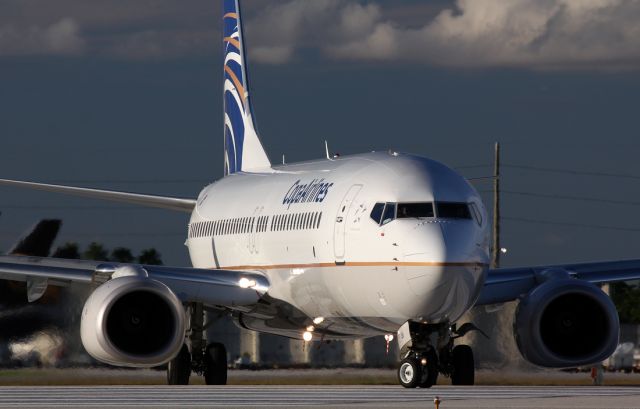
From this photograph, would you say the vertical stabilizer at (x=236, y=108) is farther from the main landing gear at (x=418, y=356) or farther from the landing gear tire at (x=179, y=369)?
the main landing gear at (x=418, y=356)

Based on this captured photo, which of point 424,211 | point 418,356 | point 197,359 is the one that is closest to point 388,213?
point 424,211

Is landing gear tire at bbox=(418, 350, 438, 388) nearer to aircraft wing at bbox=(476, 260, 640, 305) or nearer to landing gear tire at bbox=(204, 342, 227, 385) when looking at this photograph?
aircraft wing at bbox=(476, 260, 640, 305)

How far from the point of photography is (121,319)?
99.5 feet

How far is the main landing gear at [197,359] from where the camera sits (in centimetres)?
3356

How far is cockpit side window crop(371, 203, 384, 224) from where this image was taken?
27.6 meters

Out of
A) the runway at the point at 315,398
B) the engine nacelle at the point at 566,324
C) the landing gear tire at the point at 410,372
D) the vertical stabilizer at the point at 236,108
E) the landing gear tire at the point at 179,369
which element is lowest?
the runway at the point at 315,398

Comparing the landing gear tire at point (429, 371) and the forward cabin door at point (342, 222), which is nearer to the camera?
the landing gear tire at point (429, 371)

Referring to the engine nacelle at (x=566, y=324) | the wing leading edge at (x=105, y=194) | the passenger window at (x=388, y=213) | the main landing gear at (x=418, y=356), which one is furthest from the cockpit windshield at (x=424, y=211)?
the wing leading edge at (x=105, y=194)

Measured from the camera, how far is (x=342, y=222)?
28.9 metres

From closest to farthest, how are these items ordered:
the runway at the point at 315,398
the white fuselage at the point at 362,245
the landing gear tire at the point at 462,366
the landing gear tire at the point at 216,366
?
the runway at the point at 315,398 → the white fuselage at the point at 362,245 → the landing gear tire at the point at 462,366 → the landing gear tire at the point at 216,366

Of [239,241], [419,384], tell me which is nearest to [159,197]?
[239,241]

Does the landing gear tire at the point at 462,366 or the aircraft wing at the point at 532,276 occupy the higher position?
the aircraft wing at the point at 532,276

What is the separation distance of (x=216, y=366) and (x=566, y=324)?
24.2 ft

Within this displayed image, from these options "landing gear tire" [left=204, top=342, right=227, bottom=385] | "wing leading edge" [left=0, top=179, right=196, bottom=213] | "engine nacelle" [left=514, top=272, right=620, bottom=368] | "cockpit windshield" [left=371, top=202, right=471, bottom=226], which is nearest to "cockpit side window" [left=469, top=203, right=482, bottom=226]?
"cockpit windshield" [left=371, top=202, right=471, bottom=226]
